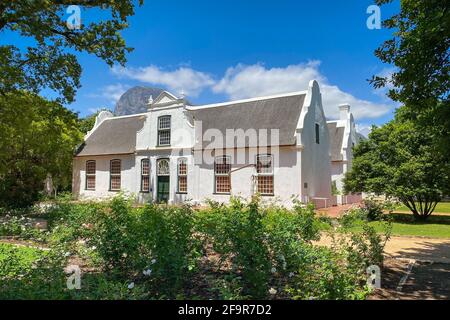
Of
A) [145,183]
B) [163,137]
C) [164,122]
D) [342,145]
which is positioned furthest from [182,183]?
[342,145]

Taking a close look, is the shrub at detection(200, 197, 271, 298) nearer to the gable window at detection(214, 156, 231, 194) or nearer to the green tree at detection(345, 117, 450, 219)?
the green tree at detection(345, 117, 450, 219)

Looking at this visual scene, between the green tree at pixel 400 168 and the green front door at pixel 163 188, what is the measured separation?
14021 millimetres

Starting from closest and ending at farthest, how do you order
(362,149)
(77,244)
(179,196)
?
(77,244) < (362,149) < (179,196)

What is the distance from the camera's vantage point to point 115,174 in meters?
30.4

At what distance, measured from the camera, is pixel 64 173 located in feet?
110

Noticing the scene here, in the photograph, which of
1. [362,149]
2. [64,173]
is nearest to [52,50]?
[362,149]

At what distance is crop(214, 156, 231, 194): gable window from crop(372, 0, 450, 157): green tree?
16.5 metres

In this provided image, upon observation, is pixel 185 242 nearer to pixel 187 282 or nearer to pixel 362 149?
pixel 187 282

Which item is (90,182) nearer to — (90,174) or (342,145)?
(90,174)

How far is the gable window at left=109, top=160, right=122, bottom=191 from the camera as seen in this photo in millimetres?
30116

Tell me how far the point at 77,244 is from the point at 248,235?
522cm

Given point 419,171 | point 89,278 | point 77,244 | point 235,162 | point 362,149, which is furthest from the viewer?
point 235,162

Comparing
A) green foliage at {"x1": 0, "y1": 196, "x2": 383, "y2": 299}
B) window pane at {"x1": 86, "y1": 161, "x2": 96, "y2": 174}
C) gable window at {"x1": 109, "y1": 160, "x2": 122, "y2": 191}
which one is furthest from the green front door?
green foliage at {"x1": 0, "y1": 196, "x2": 383, "y2": 299}

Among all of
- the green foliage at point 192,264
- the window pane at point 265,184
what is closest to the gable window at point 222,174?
the window pane at point 265,184
